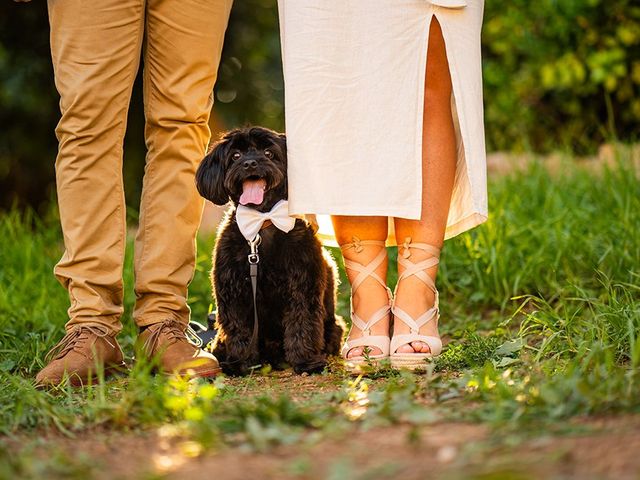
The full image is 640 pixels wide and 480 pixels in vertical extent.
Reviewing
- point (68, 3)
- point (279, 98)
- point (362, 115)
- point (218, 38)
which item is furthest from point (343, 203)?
point (279, 98)

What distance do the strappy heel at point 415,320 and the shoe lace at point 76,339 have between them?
0.97m

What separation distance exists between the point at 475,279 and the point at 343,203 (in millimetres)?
1568

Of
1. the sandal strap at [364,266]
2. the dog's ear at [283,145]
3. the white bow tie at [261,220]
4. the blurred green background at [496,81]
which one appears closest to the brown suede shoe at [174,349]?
the white bow tie at [261,220]

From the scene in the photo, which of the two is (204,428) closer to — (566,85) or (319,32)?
(319,32)

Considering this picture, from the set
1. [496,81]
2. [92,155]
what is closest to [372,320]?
[92,155]

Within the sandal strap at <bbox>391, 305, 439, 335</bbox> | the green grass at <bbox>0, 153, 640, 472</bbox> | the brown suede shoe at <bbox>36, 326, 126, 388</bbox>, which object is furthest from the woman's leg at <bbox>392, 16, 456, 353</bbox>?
the brown suede shoe at <bbox>36, 326, 126, 388</bbox>

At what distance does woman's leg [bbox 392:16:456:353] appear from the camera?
2934mm

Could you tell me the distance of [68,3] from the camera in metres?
2.90

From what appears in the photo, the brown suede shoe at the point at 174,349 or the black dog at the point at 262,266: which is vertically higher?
the black dog at the point at 262,266

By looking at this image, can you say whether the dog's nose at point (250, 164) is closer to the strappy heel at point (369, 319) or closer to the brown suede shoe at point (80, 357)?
the strappy heel at point (369, 319)

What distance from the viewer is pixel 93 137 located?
2975 millimetres

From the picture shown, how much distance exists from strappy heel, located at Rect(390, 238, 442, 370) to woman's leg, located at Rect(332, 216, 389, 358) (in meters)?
0.06

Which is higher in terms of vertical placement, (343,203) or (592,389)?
(343,203)

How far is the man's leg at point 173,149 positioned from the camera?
3.04 metres
